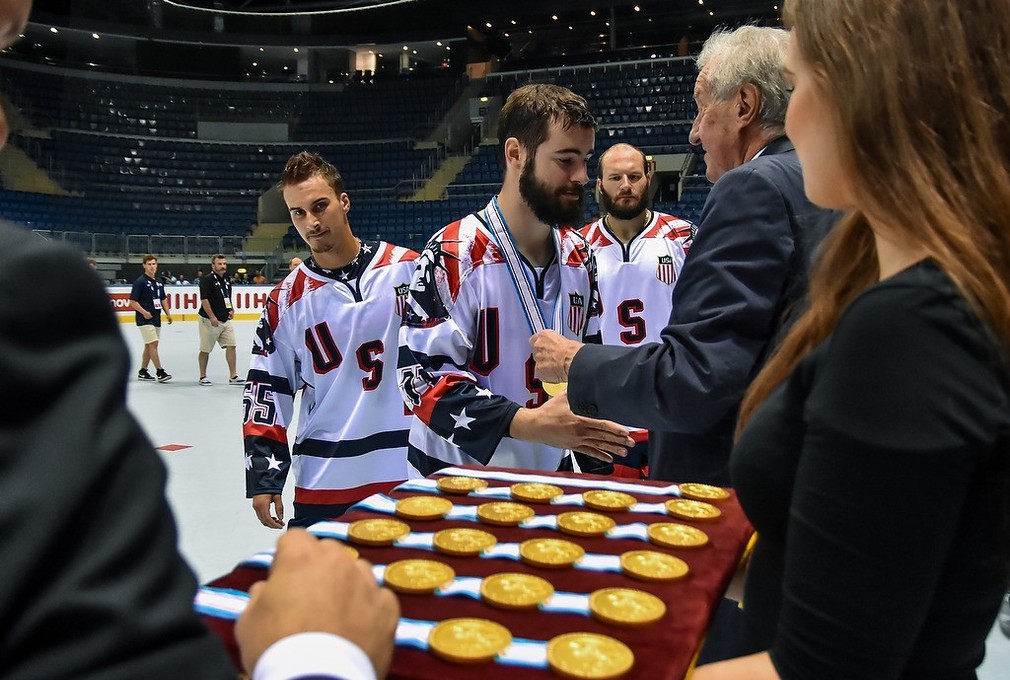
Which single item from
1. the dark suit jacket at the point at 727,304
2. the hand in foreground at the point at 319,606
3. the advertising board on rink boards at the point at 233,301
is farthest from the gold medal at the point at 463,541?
the advertising board on rink boards at the point at 233,301

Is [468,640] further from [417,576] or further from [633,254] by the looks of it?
[633,254]

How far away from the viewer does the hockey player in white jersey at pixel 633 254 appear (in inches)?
151

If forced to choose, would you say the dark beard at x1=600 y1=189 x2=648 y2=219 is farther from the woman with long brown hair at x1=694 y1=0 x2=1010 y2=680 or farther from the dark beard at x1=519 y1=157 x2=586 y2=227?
the woman with long brown hair at x1=694 y1=0 x2=1010 y2=680

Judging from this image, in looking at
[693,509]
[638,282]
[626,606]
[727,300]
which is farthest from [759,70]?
[638,282]

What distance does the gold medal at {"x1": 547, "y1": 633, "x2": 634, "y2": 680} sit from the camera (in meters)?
0.65

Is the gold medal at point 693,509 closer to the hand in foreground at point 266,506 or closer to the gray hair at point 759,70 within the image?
the gray hair at point 759,70

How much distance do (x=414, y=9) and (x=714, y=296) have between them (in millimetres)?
22488

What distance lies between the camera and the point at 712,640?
5.39ft

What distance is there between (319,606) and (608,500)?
644 millimetres

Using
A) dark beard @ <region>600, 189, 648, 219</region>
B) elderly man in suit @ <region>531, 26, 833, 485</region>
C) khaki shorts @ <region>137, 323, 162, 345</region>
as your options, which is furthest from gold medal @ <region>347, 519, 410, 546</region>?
khaki shorts @ <region>137, 323, 162, 345</region>

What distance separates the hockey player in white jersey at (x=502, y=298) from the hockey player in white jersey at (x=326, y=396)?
369 millimetres

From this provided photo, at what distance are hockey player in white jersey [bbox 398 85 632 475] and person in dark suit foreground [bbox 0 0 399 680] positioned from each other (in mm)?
1364

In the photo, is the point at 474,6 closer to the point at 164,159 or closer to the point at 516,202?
the point at 164,159

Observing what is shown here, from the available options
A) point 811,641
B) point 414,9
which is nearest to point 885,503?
point 811,641
